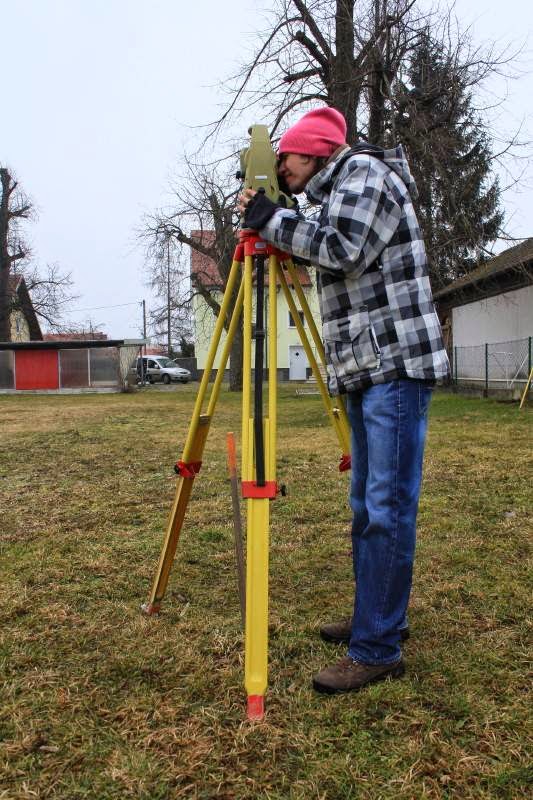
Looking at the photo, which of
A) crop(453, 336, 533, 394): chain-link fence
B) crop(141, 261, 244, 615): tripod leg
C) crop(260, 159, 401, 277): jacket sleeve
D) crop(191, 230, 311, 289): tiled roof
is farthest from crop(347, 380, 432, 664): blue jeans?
crop(191, 230, 311, 289): tiled roof

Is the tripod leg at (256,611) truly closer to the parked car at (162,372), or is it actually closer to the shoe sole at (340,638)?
the shoe sole at (340,638)

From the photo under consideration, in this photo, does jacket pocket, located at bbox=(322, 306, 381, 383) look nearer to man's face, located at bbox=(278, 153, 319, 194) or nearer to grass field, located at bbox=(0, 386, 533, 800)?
man's face, located at bbox=(278, 153, 319, 194)

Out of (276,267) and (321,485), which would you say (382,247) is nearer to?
(276,267)

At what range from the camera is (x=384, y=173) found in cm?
210

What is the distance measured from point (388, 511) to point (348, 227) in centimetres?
91

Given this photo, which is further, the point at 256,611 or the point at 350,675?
the point at 350,675

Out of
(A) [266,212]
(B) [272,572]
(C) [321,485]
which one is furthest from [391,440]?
(C) [321,485]

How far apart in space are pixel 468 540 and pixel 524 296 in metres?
13.8

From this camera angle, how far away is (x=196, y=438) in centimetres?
259

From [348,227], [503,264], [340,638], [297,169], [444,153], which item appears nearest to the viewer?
[348,227]

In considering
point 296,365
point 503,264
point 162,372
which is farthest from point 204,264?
point 503,264

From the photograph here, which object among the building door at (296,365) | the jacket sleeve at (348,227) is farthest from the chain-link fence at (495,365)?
the building door at (296,365)

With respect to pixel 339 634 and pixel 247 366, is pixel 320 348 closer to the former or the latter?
pixel 247 366

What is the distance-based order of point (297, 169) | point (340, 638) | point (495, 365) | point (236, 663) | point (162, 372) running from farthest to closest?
1. point (162, 372)
2. point (495, 365)
3. point (340, 638)
4. point (236, 663)
5. point (297, 169)
